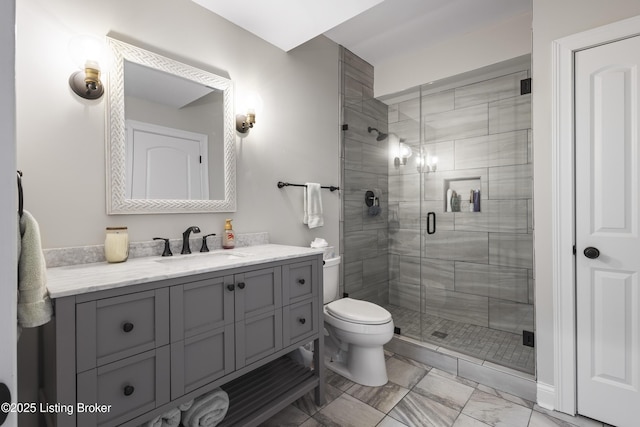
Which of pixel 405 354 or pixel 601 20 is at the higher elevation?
pixel 601 20

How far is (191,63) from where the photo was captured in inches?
73.5

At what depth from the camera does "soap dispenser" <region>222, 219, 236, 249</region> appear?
77.5 inches

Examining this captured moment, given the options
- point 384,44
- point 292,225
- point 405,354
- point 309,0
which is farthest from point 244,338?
point 384,44

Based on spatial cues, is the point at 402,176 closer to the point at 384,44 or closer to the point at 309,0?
the point at 384,44

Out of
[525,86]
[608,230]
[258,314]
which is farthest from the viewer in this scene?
[525,86]

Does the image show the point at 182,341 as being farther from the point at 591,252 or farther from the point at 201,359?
the point at 591,252

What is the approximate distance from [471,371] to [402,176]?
1.84 meters

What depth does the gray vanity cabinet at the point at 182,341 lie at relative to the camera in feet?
3.35

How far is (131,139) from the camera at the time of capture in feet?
5.35

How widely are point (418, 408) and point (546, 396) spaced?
0.79m

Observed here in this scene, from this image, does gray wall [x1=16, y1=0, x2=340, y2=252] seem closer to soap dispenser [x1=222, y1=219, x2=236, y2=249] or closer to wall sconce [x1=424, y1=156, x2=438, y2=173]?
soap dispenser [x1=222, y1=219, x2=236, y2=249]

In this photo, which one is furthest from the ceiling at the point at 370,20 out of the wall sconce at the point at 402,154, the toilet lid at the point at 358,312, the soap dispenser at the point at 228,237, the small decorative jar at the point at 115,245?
the toilet lid at the point at 358,312

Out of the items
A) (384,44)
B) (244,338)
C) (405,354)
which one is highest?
(384,44)

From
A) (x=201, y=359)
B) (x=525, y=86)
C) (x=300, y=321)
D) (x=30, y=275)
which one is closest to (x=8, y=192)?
(x=30, y=275)
